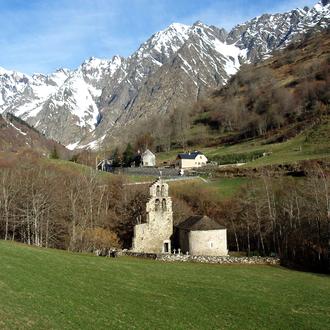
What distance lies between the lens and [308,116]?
464 feet

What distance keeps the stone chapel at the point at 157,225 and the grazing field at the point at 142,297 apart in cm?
1632

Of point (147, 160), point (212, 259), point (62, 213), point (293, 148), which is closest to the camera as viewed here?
point (212, 259)

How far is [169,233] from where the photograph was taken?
183 feet

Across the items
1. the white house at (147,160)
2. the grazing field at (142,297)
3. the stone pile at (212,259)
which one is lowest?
the grazing field at (142,297)

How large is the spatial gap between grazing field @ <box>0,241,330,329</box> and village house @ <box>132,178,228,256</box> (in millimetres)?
12781

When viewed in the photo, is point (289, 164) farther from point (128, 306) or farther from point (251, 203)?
point (128, 306)

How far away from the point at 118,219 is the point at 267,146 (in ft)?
227

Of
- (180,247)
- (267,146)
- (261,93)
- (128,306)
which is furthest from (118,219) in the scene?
(261,93)

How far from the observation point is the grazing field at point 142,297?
65.1 feet

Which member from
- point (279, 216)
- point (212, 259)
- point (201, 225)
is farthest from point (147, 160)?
point (212, 259)

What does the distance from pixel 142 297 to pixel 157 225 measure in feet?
97.9

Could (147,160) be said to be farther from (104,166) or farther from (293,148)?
(293,148)

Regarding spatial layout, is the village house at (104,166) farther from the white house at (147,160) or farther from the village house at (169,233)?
the village house at (169,233)

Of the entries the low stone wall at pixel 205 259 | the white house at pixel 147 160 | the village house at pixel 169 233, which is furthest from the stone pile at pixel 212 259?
the white house at pixel 147 160
